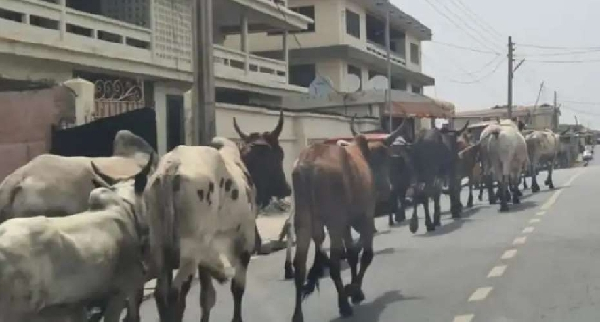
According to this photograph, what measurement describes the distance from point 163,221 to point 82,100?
8.36 metres

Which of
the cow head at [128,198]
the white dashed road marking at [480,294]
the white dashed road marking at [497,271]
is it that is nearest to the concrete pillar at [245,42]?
the white dashed road marking at [497,271]

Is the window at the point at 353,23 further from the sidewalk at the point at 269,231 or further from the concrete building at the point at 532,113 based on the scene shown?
the sidewalk at the point at 269,231

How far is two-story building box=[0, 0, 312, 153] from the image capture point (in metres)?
18.9

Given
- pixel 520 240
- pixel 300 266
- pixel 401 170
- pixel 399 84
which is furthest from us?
pixel 399 84

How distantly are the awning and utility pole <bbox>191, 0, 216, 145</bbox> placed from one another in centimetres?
1925

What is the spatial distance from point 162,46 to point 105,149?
1186 cm

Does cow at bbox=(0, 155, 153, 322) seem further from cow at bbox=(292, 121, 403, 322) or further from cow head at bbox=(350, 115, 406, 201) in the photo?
cow head at bbox=(350, 115, 406, 201)

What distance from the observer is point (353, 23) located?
46.2 meters

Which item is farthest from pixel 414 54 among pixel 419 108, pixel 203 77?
pixel 203 77

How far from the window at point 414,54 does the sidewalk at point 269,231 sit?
3563cm

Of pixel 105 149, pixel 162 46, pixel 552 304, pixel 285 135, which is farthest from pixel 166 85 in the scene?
pixel 552 304

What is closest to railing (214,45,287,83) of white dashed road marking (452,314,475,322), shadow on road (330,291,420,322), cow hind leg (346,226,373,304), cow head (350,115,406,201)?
cow head (350,115,406,201)

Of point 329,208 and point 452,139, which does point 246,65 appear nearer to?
point 452,139

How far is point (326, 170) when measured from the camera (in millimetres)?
9641
